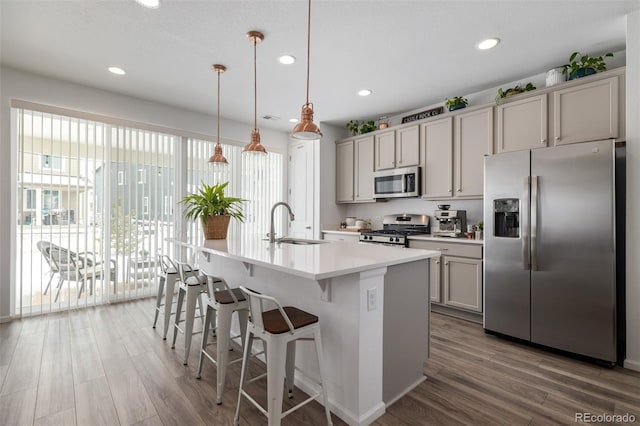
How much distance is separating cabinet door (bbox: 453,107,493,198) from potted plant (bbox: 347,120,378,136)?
147 cm

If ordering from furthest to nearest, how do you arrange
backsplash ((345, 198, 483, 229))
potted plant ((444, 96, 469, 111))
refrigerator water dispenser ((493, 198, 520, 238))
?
1. backsplash ((345, 198, 483, 229))
2. potted plant ((444, 96, 469, 111))
3. refrigerator water dispenser ((493, 198, 520, 238))

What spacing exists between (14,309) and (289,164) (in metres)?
4.17

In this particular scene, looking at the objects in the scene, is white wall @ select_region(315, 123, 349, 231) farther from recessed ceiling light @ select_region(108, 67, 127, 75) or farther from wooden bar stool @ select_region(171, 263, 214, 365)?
recessed ceiling light @ select_region(108, 67, 127, 75)

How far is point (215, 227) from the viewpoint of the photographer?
9.84 ft

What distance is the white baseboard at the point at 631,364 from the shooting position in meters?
2.34

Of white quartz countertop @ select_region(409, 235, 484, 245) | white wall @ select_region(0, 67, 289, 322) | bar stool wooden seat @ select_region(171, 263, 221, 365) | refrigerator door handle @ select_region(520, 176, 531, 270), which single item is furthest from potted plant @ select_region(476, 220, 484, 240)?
white wall @ select_region(0, 67, 289, 322)

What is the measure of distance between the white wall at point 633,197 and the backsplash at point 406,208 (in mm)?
1480

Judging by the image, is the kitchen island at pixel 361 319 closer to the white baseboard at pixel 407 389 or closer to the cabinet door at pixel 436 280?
the white baseboard at pixel 407 389

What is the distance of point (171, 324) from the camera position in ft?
10.8

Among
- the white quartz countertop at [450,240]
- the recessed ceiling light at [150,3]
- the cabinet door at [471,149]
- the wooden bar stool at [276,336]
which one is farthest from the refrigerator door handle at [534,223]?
the recessed ceiling light at [150,3]

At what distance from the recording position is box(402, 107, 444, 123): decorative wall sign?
4.04 metres

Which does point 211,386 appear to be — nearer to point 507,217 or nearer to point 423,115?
point 507,217

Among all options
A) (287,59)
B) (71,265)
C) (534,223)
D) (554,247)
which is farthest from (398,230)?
(71,265)

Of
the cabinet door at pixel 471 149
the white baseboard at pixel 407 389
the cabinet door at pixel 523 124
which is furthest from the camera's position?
the cabinet door at pixel 471 149
